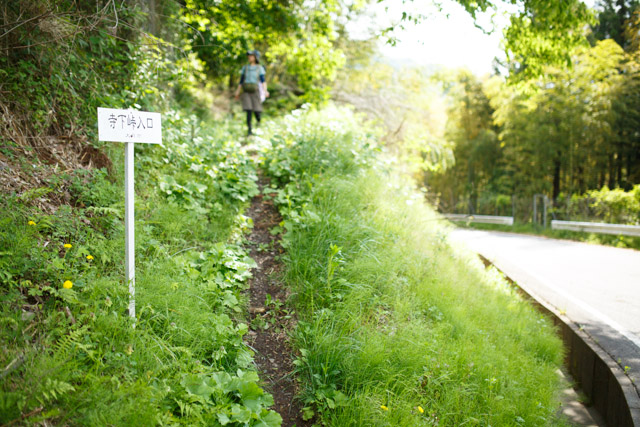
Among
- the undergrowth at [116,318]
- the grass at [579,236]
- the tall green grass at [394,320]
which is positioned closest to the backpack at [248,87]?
the tall green grass at [394,320]

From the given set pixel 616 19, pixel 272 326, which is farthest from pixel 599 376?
pixel 616 19

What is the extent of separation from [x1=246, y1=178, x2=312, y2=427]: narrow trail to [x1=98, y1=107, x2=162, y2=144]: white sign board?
191 cm

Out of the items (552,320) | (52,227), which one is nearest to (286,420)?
(52,227)

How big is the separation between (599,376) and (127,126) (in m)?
5.23

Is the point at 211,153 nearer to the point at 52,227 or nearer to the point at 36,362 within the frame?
the point at 52,227

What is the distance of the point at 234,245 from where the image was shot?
4.54 m

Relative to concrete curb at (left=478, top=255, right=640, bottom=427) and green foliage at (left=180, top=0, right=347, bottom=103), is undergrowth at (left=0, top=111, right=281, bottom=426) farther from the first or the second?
green foliage at (left=180, top=0, right=347, bottom=103)

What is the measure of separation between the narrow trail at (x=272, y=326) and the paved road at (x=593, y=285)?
336cm

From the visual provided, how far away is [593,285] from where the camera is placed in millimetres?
6371

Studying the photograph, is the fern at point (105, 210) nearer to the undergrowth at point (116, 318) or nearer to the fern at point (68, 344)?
the undergrowth at point (116, 318)

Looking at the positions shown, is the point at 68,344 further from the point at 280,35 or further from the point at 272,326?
the point at 280,35

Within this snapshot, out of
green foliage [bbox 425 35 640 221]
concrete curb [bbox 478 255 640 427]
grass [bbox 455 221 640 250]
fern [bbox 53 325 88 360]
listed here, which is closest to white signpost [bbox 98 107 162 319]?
fern [bbox 53 325 88 360]

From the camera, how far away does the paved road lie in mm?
4547

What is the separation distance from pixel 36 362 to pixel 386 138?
493 inches
